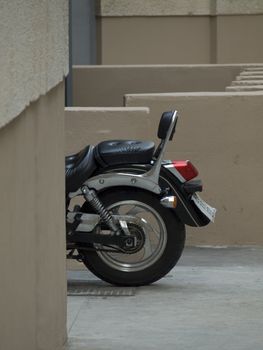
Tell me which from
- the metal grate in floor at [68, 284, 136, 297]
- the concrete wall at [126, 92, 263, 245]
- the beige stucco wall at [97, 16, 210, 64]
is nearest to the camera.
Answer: the metal grate in floor at [68, 284, 136, 297]

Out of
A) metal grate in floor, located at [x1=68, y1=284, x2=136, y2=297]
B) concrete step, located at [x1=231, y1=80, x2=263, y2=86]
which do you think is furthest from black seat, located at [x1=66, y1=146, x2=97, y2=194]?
concrete step, located at [x1=231, y1=80, x2=263, y2=86]

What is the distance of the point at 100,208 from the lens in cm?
783

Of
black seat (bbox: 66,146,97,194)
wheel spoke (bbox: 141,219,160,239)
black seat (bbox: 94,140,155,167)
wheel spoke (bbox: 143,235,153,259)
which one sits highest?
black seat (bbox: 94,140,155,167)

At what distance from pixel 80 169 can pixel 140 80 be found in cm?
740

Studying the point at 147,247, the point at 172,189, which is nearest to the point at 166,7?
the point at 172,189

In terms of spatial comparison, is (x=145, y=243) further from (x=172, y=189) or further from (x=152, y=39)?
(x=152, y=39)

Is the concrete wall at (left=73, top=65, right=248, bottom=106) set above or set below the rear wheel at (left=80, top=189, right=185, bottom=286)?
above

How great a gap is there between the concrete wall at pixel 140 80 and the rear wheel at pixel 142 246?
710cm

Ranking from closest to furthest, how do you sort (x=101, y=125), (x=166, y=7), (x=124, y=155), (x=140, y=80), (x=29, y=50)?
(x=29, y=50)
(x=124, y=155)
(x=101, y=125)
(x=140, y=80)
(x=166, y=7)

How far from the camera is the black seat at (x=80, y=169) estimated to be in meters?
7.83

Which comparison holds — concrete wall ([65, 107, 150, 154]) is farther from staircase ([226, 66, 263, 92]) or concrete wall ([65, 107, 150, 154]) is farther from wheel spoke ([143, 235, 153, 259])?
staircase ([226, 66, 263, 92])

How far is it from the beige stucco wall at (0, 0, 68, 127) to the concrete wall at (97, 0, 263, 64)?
13407 millimetres

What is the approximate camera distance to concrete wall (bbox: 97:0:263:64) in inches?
749

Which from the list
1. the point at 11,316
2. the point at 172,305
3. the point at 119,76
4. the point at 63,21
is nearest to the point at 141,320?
the point at 172,305
